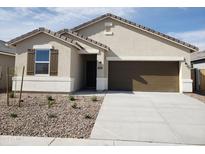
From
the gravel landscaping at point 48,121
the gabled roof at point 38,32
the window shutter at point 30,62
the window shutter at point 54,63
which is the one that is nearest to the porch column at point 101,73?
the gabled roof at point 38,32

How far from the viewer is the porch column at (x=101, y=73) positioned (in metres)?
16.3

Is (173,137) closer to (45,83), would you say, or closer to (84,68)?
(45,83)

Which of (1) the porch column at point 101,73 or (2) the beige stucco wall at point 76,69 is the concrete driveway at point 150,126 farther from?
(1) the porch column at point 101,73

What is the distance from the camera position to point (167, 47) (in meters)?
17.0

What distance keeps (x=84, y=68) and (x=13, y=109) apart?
33.2ft

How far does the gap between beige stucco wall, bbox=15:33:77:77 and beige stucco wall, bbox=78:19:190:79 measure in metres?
4.16

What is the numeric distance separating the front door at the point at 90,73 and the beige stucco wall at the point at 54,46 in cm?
455

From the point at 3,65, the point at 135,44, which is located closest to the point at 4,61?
the point at 3,65

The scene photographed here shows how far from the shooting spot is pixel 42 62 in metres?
13.9

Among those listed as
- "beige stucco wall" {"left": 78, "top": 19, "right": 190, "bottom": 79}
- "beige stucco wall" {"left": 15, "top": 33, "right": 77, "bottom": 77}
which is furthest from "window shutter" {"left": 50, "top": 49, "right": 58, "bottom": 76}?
"beige stucco wall" {"left": 78, "top": 19, "right": 190, "bottom": 79}

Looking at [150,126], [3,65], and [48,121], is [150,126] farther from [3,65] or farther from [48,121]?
[3,65]

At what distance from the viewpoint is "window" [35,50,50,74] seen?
1389 cm

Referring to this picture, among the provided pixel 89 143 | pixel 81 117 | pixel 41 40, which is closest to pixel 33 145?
pixel 89 143

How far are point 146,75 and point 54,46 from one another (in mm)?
7747
